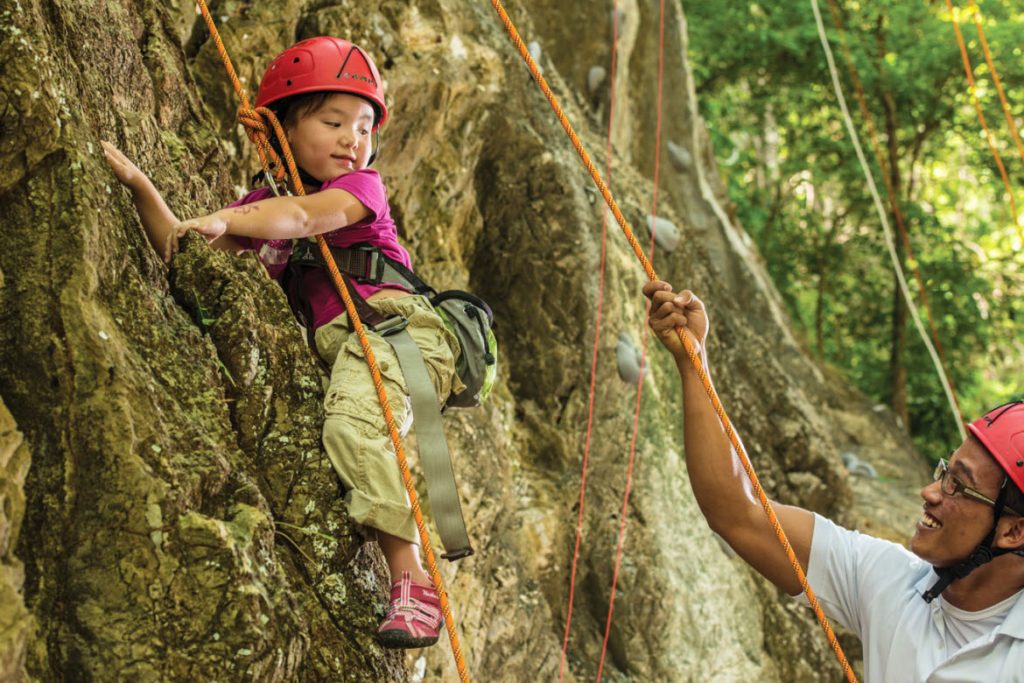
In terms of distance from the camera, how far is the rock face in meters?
2.20

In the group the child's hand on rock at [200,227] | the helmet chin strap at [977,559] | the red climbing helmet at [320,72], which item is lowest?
the helmet chin strap at [977,559]

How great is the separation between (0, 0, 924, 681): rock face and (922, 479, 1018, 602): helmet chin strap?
4.87 feet

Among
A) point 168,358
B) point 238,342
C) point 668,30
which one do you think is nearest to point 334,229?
point 238,342

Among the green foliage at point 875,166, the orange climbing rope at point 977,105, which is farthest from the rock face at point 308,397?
the green foliage at point 875,166

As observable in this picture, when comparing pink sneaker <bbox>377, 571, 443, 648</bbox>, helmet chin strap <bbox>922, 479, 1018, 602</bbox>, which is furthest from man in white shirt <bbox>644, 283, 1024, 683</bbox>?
pink sneaker <bbox>377, 571, 443, 648</bbox>

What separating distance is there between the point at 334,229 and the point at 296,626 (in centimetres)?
107

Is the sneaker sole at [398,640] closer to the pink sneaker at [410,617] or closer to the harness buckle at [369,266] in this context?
the pink sneaker at [410,617]

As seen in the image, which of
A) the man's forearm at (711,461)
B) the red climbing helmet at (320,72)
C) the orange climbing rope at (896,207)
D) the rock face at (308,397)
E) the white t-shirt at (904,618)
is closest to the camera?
the rock face at (308,397)

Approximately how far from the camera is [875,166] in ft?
47.5

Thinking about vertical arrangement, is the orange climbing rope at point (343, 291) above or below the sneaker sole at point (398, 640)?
above

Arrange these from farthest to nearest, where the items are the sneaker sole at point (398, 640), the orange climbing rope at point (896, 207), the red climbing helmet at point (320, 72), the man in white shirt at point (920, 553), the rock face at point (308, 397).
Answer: the orange climbing rope at point (896, 207), the red climbing helmet at point (320, 72), the man in white shirt at point (920, 553), the sneaker sole at point (398, 640), the rock face at point (308, 397)

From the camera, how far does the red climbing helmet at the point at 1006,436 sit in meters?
2.98

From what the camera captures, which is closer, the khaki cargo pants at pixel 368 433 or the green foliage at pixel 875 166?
the khaki cargo pants at pixel 368 433

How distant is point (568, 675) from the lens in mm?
5277
